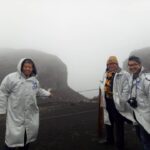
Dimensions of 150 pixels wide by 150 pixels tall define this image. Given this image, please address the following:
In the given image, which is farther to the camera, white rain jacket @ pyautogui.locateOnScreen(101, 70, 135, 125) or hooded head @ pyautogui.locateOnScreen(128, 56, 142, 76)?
white rain jacket @ pyautogui.locateOnScreen(101, 70, 135, 125)

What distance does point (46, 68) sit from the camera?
50.3 m

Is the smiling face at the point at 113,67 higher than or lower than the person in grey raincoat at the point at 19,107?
higher

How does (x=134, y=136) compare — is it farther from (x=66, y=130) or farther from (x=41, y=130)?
(x=41, y=130)

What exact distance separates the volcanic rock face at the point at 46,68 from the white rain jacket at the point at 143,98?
1481 inches

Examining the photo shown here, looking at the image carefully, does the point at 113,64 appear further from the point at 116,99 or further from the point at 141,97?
the point at 141,97

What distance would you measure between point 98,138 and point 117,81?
2.52 meters

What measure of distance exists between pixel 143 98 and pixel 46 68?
45.4 m

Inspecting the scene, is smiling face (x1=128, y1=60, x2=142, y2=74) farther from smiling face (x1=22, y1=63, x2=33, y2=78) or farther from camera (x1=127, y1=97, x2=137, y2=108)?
smiling face (x1=22, y1=63, x2=33, y2=78)

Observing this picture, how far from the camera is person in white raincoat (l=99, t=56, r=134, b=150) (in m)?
6.18

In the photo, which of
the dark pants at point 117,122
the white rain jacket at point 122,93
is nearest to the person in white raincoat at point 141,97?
the white rain jacket at point 122,93

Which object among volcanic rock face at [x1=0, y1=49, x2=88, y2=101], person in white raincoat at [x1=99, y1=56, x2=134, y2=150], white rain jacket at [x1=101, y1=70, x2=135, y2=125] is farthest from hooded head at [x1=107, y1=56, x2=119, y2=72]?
A: volcanic rock face at [x1=0, y1=49, x2=88, y2=101]

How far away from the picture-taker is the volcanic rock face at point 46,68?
46.0 meters

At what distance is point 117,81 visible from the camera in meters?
6.54

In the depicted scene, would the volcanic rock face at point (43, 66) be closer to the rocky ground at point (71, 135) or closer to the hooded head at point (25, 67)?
the rocky ground at point (71, 135)
